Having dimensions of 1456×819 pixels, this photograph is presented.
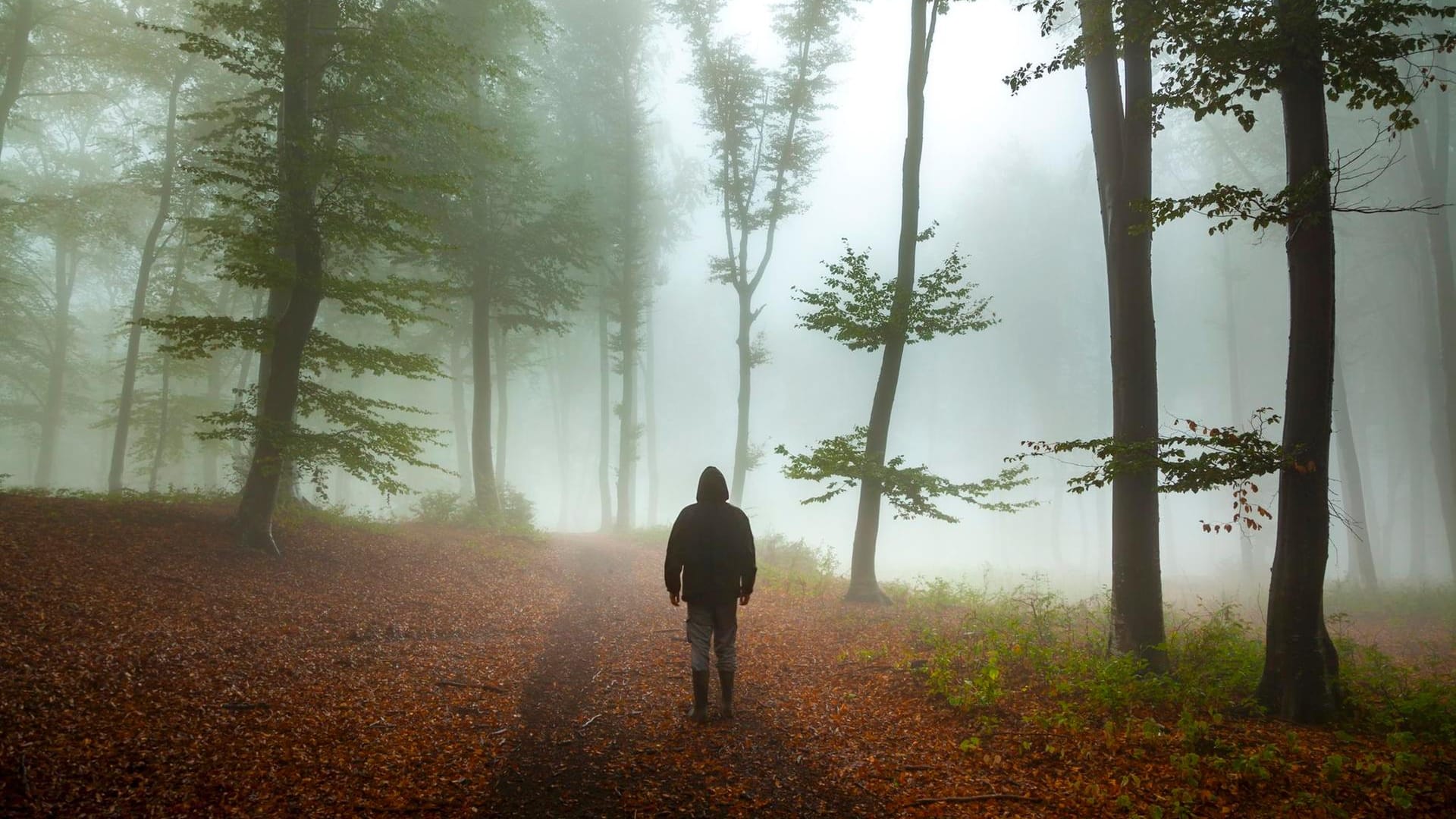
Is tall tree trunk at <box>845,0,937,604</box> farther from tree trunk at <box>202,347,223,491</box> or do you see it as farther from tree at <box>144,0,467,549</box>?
tree trunk at <box>202,347,223,491</box>

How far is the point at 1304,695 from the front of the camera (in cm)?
547

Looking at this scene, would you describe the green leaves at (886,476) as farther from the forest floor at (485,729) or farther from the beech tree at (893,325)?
the forest floor at (485,729)

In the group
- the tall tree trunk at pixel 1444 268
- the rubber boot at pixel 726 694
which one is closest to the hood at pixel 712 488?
the rubber boot at pixel 726 694

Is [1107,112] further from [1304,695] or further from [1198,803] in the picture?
[1198,803]

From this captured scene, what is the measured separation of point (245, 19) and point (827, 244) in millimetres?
89193

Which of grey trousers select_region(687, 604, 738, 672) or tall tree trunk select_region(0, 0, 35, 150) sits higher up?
tall tree trunk select_region(0, 0, 35, 150)

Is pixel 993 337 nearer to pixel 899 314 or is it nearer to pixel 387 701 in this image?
pixel 899 314

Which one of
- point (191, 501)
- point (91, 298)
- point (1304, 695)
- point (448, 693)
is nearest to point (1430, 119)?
point (1304, 695)

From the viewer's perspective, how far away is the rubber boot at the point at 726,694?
5957 mm

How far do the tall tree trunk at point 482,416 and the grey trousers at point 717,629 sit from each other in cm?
1283

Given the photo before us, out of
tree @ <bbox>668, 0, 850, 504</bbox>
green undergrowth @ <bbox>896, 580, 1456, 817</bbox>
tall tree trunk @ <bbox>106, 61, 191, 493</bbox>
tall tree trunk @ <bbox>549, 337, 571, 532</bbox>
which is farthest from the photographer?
tall tree trunk @ <bbox>549, 337, 571, 532</bbox>

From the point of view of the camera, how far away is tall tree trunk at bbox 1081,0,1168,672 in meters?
7.04

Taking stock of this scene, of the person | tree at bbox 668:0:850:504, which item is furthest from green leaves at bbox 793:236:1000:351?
tree at bbox 668:0:850:504

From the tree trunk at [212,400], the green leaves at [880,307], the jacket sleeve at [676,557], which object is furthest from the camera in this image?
the tree trunk at [212,400]
